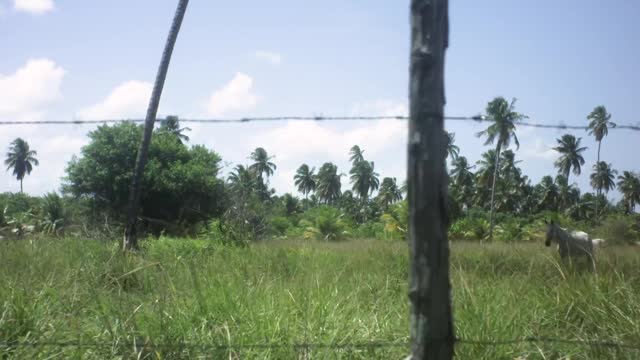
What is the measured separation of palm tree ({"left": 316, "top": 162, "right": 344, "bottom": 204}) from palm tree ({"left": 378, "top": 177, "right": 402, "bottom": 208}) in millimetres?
6445

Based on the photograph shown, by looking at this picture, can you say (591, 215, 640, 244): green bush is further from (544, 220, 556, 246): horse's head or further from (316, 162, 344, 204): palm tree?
(316, 162, 344, 204): palm tree

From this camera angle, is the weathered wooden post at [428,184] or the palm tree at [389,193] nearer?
the weathered wooden post at [428,184]

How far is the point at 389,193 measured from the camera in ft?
230

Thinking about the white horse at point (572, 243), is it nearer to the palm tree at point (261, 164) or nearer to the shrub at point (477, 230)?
the shrub at point (477, 230)

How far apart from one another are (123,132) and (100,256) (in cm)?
1882

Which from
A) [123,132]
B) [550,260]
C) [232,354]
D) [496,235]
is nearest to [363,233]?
[496,235]

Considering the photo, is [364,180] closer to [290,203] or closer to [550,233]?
[290,203]

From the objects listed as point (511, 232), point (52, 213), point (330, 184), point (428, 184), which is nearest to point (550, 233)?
point (428, 184)

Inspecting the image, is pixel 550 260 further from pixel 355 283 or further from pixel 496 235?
pixel 496 235

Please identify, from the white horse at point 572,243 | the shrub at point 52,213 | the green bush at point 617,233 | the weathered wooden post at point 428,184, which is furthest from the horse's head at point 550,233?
the shrub at point 52,213

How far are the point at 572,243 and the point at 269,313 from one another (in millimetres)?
4904

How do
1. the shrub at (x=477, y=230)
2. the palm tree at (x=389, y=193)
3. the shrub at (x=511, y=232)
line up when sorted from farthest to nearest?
1. the palm tree at (x=389, y=193)
2. the shrub at (x=511, y=232)
3. the shrub at (x=477, y=230)

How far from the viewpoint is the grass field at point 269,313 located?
3537 millimetres

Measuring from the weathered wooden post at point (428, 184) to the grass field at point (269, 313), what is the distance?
1.41 meters
